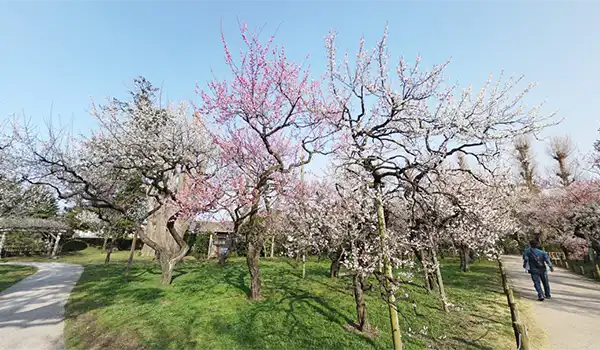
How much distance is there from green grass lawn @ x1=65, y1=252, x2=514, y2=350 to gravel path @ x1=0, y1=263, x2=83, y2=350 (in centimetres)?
29

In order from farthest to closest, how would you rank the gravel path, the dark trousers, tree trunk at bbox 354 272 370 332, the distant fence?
the distant fence < the dark trousers < tree trunk at bbox 354 272 370 332 < the gravel path

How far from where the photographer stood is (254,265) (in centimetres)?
771

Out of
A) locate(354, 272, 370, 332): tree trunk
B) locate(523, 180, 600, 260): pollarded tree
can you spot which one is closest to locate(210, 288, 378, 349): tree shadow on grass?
locate(354, 272, 370, 332): tree trunk

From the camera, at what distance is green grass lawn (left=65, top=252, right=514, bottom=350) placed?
5258 millimetres

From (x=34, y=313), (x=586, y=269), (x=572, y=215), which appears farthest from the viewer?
(x=572, y=215)

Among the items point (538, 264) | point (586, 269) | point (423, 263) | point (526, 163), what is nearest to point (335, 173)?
point (423, 263)

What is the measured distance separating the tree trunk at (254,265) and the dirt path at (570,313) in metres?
6.47

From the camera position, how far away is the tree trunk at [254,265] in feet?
25.0

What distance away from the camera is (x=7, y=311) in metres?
7.21

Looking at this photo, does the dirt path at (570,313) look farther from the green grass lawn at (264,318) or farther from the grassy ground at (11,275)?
the grassy ground at (11,275)

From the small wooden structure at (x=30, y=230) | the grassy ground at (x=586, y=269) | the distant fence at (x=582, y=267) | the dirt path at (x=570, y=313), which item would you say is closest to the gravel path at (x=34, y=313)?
the dirt path at (x=570, y=313)

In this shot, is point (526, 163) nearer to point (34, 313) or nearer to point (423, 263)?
point (423, 263)

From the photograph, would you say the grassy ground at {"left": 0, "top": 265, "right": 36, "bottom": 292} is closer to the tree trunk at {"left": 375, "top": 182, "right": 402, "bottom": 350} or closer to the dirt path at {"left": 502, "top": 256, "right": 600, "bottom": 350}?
the tree trunk at {"left": 375, "top": 182, "right": 402, "bottom": 350}

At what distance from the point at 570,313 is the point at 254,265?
8258 millimetres
